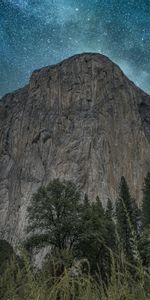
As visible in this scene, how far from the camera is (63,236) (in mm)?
37688

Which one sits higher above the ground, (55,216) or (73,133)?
(73,133)

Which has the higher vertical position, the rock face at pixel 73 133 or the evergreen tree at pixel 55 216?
the rock face at pixel 73 133

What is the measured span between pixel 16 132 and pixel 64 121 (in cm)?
1614

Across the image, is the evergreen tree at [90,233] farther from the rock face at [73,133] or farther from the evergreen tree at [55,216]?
the rock face at [73,133]

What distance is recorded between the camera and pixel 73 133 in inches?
4695

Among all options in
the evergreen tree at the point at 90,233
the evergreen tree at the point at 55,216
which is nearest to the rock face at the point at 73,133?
→ the evergreen tree at the point at 55,216

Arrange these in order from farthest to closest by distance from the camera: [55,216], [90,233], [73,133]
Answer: [73,133] < [55,216] < [90,233]

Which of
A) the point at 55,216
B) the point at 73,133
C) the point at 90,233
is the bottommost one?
the point at 90,233

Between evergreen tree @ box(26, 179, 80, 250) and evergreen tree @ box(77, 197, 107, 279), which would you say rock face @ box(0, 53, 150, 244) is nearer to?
evergreen tree @ box(26, 179, 80, 250)

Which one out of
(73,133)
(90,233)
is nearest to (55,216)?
(90,233)

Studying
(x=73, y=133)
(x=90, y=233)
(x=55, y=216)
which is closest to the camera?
(x=90, y=233)

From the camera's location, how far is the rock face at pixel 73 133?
110375 mm

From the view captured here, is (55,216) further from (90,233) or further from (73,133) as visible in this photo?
(73,133)

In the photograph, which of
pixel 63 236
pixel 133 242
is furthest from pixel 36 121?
pixel 133 242
